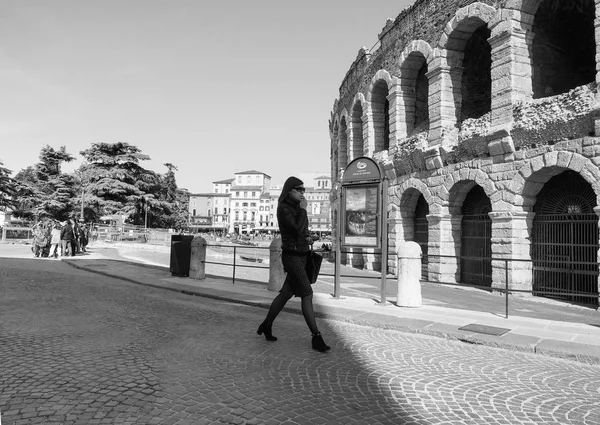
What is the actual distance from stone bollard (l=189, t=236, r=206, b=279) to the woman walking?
724 centimetres

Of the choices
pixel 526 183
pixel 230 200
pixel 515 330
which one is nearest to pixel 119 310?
pixel 515 330

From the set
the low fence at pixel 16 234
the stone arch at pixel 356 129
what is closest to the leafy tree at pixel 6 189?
the low fence at pixel 16 234

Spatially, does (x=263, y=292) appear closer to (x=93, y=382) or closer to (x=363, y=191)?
(x=363, y=191)

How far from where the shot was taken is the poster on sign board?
30.1 feet

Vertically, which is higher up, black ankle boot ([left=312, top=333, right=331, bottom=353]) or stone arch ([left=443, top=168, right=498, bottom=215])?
stone arch ([left=443, top=168, right=498, bottom=215])

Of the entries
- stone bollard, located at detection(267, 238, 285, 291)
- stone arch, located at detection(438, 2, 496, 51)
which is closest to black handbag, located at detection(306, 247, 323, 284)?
stone bollard, located at detection(267, 238, 285, 291)

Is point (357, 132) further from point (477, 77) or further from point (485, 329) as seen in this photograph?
point (485, 329)

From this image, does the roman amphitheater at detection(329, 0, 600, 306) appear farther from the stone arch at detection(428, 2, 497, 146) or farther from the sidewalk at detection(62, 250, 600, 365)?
the sidewalk at detection(62, 250, 600, 365)

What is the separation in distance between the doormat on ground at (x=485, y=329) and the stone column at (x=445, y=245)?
772cm

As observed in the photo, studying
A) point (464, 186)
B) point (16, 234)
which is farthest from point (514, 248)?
point (16, 234)

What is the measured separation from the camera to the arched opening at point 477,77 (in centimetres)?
1609

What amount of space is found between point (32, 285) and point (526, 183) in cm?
1301

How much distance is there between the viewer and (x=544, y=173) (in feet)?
39.1

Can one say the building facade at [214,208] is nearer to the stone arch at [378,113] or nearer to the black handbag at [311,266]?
the stone arch at [378,113]
